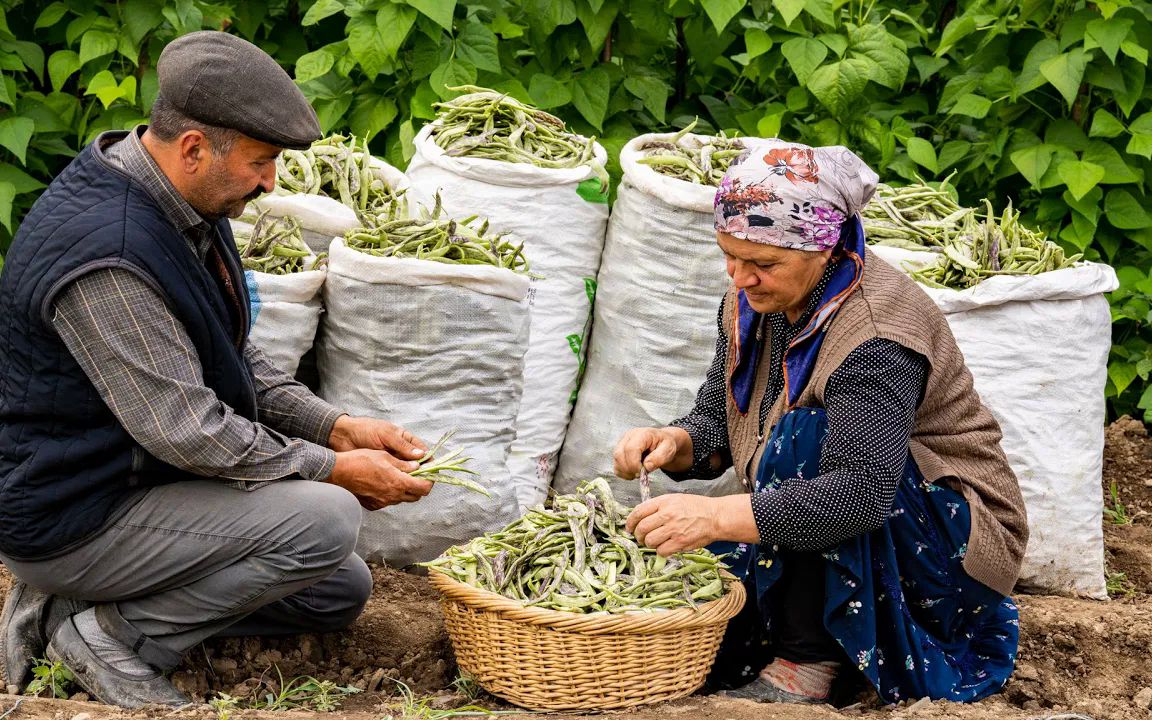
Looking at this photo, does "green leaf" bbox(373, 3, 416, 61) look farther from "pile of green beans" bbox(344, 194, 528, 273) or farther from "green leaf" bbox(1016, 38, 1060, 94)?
"green leaf" bbox(1016, 38, 1060, 94)

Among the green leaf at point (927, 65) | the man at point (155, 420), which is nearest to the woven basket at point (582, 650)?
the man at point (155, 420)

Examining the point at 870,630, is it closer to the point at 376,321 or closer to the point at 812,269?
the point at 812,269

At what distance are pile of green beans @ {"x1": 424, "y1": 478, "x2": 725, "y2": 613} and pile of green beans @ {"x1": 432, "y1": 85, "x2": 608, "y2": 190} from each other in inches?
52.3

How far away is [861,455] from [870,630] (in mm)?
404

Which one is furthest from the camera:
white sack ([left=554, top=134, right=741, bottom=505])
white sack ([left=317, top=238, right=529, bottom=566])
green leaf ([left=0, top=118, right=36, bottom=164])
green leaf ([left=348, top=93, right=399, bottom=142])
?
green leaf ([left=348, top=93, right=399, bottom=142])

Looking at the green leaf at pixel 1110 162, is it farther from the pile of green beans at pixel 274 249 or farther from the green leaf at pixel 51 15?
the green leaf at pixel 51 15

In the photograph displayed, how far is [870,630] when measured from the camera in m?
2.79

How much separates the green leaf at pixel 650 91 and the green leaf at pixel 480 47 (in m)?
0.49

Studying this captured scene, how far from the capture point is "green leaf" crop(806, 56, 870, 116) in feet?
14.3

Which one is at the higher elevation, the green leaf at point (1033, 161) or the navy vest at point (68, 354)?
the green leaf at point (1033, 161)

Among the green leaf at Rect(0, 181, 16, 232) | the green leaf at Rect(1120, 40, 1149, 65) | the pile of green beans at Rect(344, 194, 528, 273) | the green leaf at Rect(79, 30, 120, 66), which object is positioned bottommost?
the green leaf at Rect(0, 181, 16, 232)

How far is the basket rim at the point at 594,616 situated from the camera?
2.65m

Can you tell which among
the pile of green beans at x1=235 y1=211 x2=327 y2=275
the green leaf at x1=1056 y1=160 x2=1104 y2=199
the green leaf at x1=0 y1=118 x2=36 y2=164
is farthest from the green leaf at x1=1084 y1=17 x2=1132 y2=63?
the green leaf at x1=0 y1=118 x2=36 y2=164

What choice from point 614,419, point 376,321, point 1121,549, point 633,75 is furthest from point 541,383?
point 1121,549
